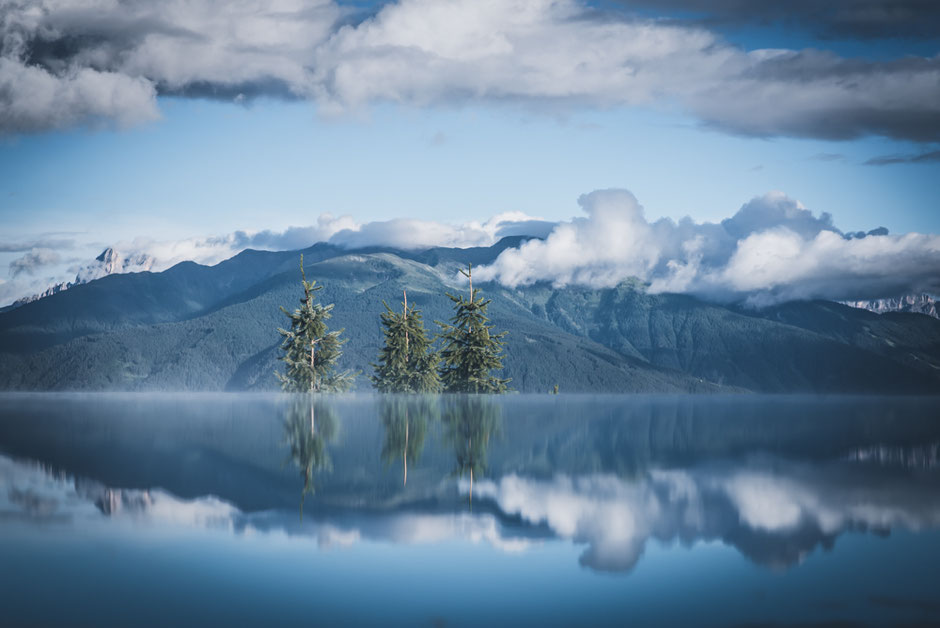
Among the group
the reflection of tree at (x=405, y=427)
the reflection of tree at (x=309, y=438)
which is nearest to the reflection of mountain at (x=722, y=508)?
the reflection of tree at (x=405, y=427)

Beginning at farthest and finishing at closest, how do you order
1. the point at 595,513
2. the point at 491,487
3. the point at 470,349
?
the point at 470,349 < the point at 491,487 < the point at 595,513

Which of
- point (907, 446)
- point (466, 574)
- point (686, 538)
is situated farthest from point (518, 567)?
point (907, 446)

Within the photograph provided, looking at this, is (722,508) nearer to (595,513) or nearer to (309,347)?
(595,513)

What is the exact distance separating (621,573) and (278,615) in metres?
6.32

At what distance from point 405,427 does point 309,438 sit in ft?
23.9

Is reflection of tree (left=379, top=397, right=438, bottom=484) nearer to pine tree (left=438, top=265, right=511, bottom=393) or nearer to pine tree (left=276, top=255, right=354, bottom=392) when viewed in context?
pine tree (left=438, top=265, right=511, bottom=393)

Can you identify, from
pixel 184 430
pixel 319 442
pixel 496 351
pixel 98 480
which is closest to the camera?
pixel 98 480

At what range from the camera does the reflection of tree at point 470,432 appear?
30.2 m

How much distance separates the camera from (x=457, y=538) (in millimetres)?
18703

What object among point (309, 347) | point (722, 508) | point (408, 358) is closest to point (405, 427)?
point (722, 508)

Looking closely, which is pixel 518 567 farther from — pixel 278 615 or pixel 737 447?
pixel 737 447

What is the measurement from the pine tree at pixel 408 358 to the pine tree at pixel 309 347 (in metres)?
5.52

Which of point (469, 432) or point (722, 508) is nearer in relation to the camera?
point (722, 508)

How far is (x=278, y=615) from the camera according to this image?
13.6 m
